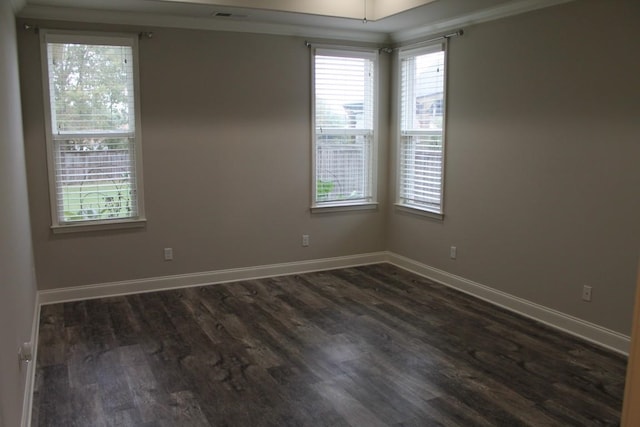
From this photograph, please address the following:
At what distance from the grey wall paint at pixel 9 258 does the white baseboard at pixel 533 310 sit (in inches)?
138

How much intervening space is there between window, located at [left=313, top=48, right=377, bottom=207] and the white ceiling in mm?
→ 355

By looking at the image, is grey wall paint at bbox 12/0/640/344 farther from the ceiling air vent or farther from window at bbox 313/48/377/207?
the ceiling air vent

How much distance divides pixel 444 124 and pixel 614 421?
2.99 m

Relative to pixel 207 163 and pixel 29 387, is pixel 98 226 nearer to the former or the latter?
pixel 207 163

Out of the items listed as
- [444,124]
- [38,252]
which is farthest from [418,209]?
[38,252]

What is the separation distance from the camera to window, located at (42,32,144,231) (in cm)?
452

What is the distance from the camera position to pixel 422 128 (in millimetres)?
5477

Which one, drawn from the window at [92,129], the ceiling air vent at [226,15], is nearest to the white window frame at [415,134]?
the ceiling air vent at [226,15]

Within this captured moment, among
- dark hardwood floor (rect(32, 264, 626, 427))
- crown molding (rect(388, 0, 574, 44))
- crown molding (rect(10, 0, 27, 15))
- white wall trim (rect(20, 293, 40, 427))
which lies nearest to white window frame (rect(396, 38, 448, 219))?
crown molding (rect(388, 0, 574, 44))

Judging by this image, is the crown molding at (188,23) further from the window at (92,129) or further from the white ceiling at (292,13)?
the window at (92,129)

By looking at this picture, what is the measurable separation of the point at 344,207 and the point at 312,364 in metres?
2.54

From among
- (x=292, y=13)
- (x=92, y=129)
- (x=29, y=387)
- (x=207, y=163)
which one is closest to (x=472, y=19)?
(x=292, y=13)

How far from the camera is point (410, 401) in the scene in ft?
10.0

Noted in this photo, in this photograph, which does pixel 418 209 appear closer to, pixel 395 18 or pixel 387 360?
pixel 395 18
